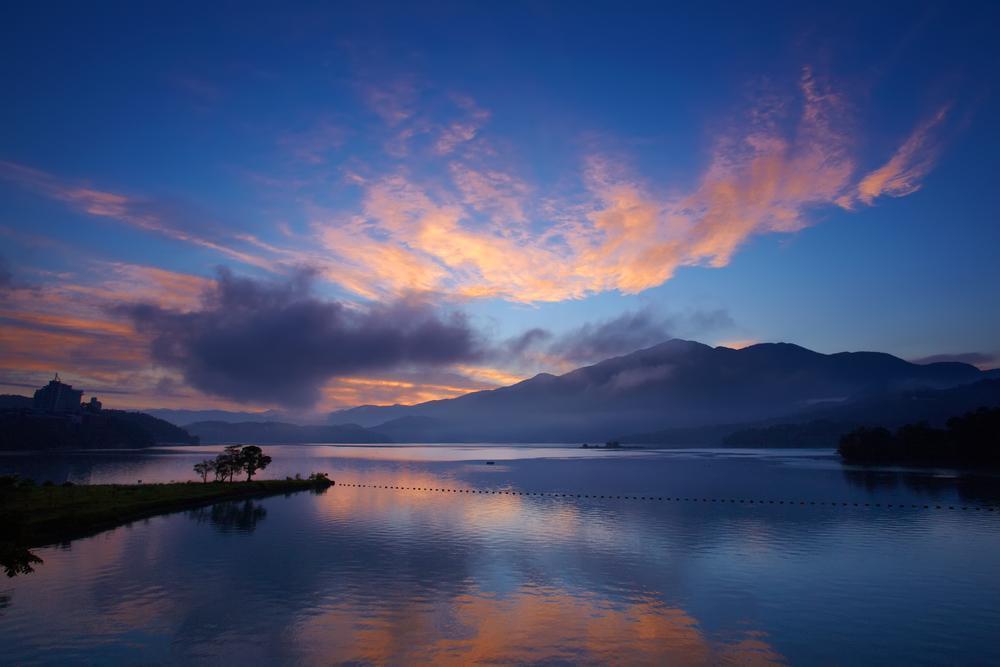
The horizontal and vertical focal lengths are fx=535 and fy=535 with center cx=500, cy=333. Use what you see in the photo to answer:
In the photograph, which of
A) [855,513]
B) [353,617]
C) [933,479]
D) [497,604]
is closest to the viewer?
[353,617]

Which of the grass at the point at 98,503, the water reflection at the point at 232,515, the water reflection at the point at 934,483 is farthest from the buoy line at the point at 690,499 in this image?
the water reflection at the point at 232,515

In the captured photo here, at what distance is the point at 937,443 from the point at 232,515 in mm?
184972

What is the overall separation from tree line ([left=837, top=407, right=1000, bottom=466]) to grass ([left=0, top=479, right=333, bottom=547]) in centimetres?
17694

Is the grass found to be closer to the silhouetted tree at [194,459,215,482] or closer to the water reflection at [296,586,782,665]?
the silhouetted tree at [194,459,215,482]

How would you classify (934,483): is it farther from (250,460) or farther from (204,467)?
(204,467)

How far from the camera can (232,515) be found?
70875 mm

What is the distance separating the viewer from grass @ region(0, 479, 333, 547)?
53781 mm

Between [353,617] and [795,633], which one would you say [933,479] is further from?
[353,617]

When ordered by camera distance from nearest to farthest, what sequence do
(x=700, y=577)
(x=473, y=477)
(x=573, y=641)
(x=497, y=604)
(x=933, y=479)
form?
(x=573, y=641)
(x=497, y=604)
(x=700, y=577)
(x=933, y=479)
(x=473, y=477)

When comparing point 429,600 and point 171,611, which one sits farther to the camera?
point 429,600

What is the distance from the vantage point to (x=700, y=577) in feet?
129

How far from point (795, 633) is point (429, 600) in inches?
816

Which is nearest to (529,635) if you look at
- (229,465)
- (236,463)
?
(236,463)

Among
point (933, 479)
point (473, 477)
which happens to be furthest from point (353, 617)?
point (933, 479)
